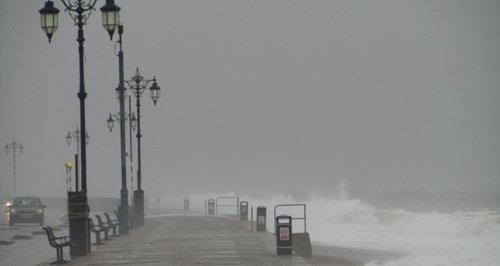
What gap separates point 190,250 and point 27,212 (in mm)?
29077

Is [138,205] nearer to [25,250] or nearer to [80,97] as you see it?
[25,250]

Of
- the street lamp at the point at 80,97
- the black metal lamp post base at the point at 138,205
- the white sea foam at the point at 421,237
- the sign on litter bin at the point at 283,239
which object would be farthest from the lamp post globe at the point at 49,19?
the black metal lamp post base at the point at 138,205

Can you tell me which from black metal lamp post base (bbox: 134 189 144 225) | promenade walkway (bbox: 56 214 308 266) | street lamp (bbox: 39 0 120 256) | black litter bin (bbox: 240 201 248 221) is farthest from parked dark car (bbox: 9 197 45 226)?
street lamp (bbox: 39 0 120 256)

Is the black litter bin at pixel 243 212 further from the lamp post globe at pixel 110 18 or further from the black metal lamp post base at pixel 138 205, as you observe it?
the lamp post globe at pixel 110 18

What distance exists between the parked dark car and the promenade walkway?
56.1ft

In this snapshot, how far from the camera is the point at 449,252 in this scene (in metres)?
42.1

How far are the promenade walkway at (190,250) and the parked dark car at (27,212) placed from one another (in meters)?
17.1

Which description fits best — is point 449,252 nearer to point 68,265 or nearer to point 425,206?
point 68,265

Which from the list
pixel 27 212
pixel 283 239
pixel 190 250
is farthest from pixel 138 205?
pixel 283 239

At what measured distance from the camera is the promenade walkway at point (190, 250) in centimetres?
2295

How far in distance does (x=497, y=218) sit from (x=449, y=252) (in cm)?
2414

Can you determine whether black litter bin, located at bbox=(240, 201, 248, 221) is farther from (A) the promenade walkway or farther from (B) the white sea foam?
(A) the promenade walkway

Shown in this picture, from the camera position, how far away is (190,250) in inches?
1057

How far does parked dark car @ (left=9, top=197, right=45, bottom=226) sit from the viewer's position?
53.8m
